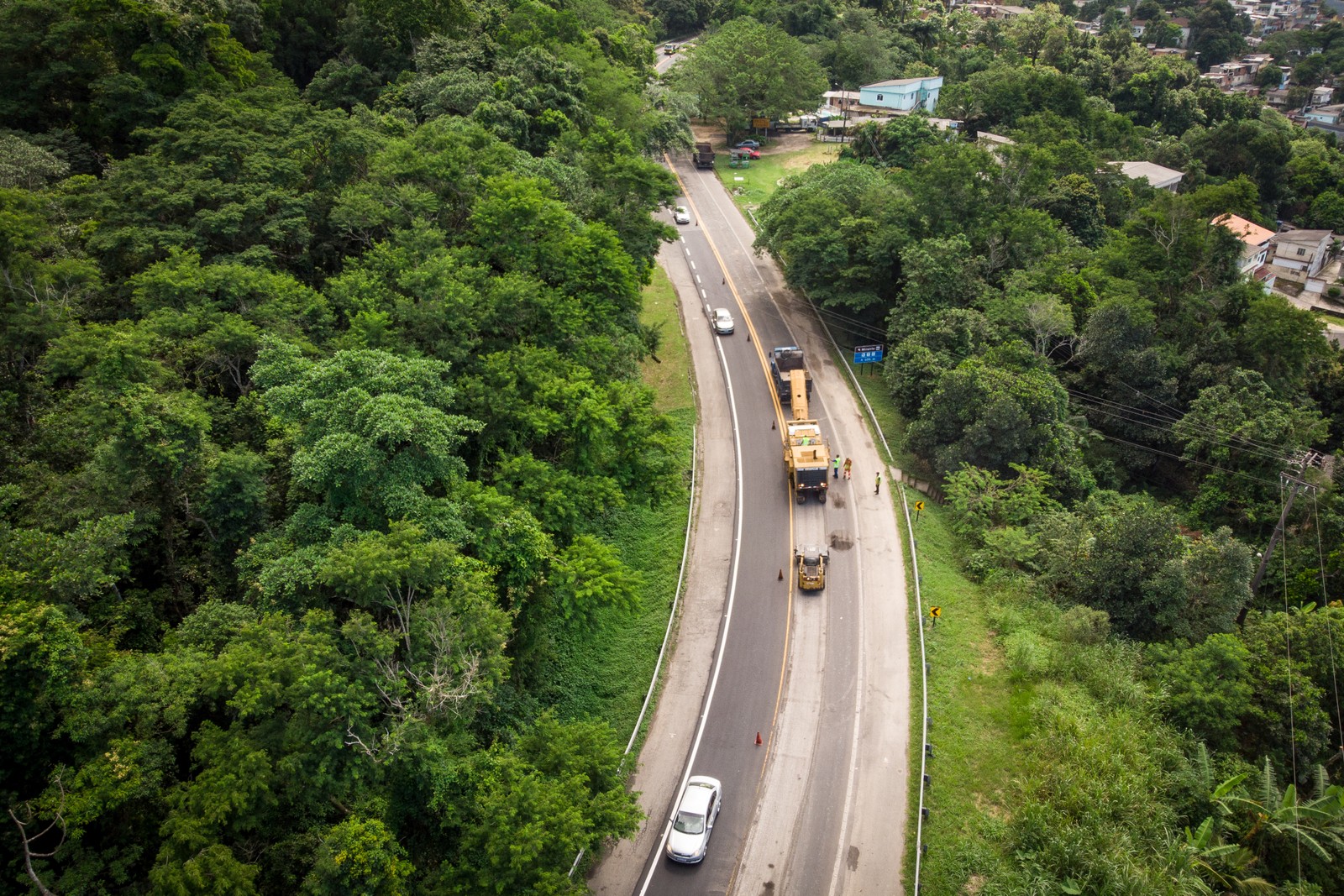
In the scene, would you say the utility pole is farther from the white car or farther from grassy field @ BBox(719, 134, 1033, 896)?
the white car

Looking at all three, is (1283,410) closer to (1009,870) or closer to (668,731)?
(1009,870)

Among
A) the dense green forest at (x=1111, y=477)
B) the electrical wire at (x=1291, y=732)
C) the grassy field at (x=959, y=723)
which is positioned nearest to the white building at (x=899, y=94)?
the dense green forest at (x=1111, y=477)

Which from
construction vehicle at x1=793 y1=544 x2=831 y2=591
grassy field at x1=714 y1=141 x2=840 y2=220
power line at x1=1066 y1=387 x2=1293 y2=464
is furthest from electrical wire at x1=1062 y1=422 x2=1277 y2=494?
grassy field at x1=714 y1=141 x2=840 y2=220

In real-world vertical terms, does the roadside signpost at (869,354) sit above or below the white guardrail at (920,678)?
above

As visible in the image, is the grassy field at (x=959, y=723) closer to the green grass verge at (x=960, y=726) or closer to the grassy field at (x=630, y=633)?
the green grass verge at (x=960, y=726)

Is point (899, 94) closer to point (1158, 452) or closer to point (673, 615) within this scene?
point (1158, 452)

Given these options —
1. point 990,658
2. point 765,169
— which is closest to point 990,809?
point 990,658
